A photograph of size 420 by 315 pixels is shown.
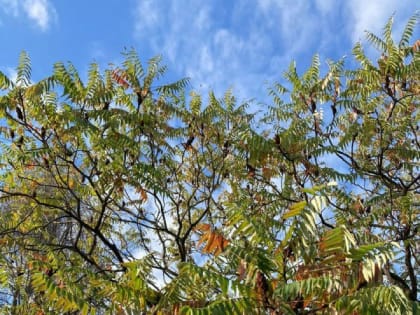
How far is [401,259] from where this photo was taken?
6238 mm

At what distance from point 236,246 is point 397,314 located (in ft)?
3.51

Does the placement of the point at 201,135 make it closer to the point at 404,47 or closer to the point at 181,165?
the point at 181,165

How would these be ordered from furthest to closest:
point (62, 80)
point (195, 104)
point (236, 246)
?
point (195, 104), point (62, 80), point (236, 246)

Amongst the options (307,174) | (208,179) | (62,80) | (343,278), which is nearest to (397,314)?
(343,278)

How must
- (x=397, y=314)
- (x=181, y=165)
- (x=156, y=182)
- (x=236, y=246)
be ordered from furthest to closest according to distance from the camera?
(x=181, y=165)
(x=156, y=182)
(x=236, y=246)
(x=397, y=314)

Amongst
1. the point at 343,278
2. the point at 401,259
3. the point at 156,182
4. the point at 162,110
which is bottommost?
the point at 343,278

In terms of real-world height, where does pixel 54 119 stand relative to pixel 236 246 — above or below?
above

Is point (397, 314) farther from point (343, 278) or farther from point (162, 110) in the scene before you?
point (162, 110)

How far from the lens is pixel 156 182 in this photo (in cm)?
600

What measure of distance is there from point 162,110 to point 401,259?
3554mm

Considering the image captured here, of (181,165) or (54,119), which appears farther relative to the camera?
(181,165)

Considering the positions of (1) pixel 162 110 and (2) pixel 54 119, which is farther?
(1) pixel 162 110

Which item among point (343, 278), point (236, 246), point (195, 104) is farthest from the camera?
point (195, 104)

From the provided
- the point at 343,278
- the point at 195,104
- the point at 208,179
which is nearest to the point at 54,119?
the point at 195,104
